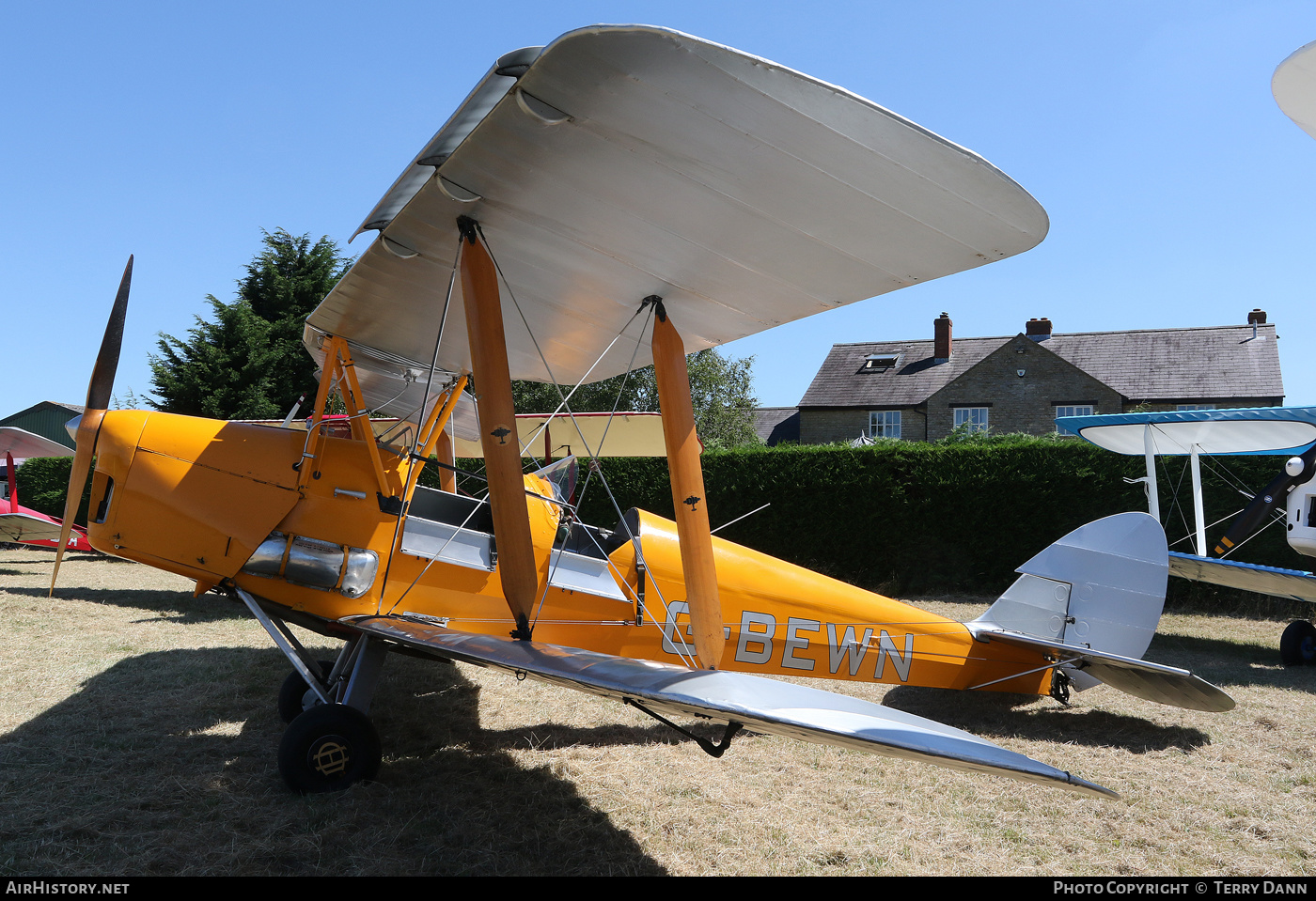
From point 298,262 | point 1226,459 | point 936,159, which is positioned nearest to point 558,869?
point 936,159

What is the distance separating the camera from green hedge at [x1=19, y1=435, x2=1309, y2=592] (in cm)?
1109

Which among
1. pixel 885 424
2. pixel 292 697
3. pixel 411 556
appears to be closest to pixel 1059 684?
pixel 411 556

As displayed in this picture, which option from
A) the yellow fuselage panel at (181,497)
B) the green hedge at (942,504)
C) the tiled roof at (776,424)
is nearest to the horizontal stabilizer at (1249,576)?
the green hedge at (942,504)

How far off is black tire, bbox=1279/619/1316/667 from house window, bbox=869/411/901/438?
19179 millimetres

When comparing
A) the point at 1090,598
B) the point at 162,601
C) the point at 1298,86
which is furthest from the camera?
the point at 162,601

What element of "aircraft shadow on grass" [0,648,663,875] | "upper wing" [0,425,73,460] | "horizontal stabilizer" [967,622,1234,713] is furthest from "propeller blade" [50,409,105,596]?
"upper wing" [0,425,73,460]

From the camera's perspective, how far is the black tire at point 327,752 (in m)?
3.45

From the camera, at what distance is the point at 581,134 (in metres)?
2.49

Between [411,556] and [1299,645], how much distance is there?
8494 millimetres

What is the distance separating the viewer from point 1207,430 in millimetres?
8367

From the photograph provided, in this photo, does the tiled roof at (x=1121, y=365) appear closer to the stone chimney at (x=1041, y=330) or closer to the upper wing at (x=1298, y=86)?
the stone chimney at (x=1041, y=330)

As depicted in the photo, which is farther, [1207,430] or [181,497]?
[1207,430]

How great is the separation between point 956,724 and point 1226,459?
29.9ft

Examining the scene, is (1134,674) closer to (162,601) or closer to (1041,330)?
(162,601)
